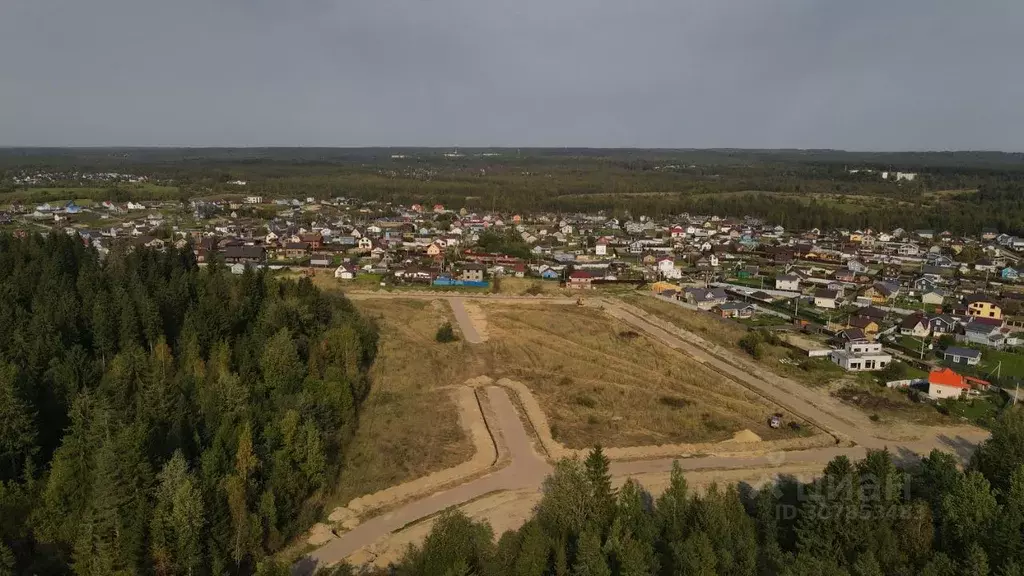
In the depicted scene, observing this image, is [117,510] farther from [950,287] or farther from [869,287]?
[950,287]

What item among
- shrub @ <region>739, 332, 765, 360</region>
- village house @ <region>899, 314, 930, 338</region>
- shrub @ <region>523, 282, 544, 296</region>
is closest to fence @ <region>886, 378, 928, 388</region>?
shrub @ <region>739, 332, 765, 360</region>

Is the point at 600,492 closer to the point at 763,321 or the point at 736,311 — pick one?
the point at 763,321

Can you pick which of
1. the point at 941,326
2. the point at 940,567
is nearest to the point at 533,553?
the point at 940,567

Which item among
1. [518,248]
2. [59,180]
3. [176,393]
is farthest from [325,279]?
[59,180]

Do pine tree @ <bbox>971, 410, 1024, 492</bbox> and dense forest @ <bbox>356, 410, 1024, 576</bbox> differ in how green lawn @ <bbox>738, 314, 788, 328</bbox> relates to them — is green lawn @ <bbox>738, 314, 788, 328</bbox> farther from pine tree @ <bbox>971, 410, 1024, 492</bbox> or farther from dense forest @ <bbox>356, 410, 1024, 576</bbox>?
dense forest @ <bbox>356, 410, 1024, 576</bbox>

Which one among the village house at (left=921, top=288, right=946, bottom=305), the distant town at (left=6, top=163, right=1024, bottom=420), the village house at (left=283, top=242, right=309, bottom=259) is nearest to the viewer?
the distant town at (left=6, top=163, right=1024, bottom=420)

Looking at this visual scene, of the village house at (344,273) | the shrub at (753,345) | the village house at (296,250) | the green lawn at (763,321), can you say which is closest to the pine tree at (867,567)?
the shrub at (753,345)

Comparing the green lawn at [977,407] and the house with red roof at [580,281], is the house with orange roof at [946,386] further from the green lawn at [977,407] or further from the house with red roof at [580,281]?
the house with red roof at [580,281]

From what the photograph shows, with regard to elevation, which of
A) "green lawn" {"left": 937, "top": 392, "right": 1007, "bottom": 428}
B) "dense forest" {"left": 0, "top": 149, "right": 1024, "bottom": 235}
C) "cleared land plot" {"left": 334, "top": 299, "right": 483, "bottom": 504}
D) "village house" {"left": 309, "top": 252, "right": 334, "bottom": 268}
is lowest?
"cleared land plot" {"left": 334, "top": 299, "right": 483, "bottom": 504}
